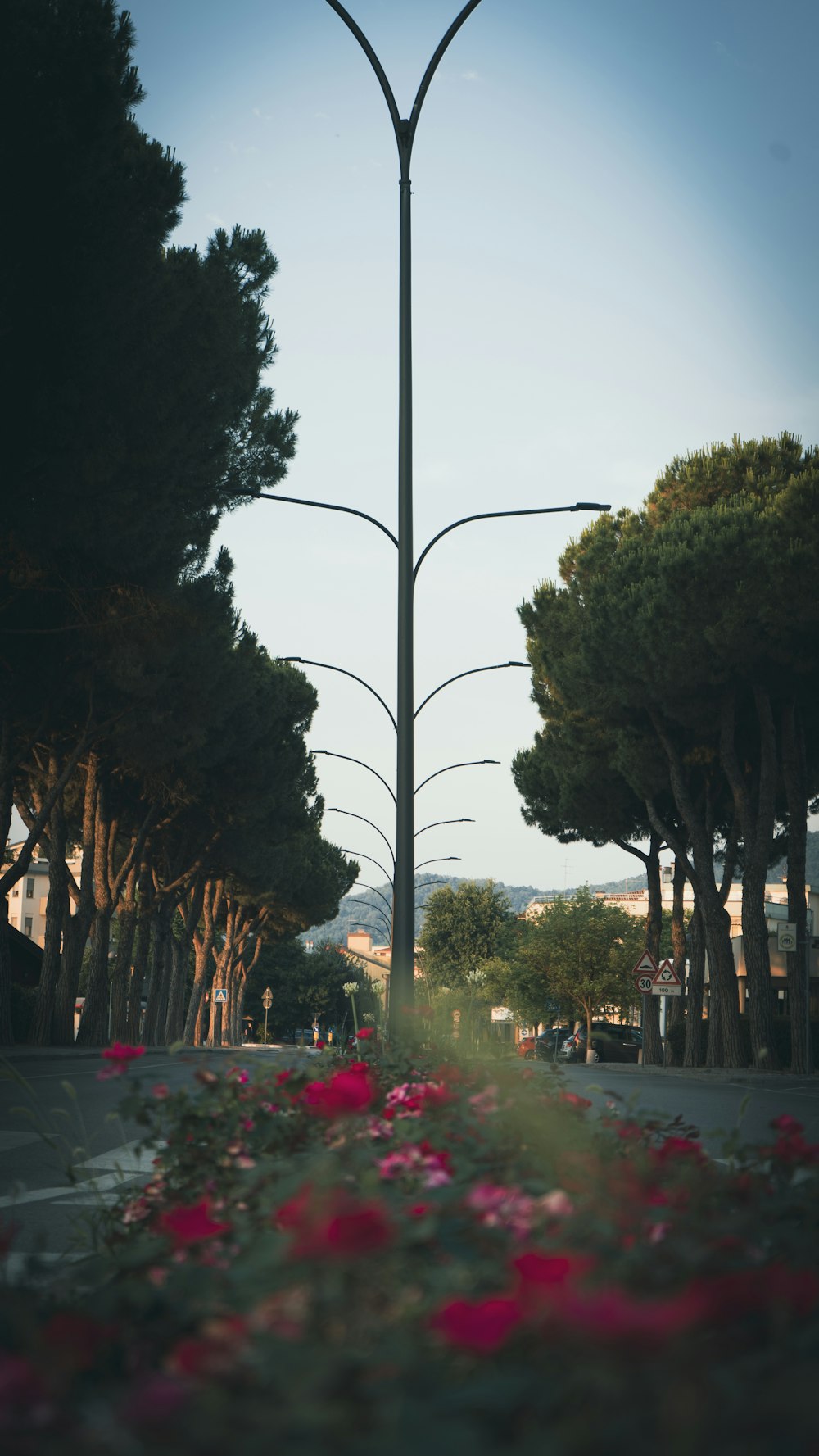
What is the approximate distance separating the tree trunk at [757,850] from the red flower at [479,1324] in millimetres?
25728

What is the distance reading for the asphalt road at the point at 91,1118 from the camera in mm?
4488

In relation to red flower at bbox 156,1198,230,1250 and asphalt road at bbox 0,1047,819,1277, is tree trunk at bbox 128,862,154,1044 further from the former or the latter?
red flower at bbox 156,1198,230,1250

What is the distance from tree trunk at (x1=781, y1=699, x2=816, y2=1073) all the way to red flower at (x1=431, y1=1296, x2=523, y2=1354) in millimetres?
24316

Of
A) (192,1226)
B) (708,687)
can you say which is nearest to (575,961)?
(708,687)

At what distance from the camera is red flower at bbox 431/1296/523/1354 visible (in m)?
1.40

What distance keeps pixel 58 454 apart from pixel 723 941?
19782mm

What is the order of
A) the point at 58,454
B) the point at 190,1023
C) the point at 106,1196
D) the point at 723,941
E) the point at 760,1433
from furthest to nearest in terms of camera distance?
the point at 190,1023, the point at 723,941, the point at 58,454, the point at 106,1196, the point at 760,1433

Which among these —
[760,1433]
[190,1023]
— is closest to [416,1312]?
[760,1433]

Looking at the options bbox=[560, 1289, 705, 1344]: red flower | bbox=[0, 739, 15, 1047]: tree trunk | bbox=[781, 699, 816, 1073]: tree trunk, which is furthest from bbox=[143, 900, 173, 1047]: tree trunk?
bbox=[560, 1289, 705, 1344]: red flower

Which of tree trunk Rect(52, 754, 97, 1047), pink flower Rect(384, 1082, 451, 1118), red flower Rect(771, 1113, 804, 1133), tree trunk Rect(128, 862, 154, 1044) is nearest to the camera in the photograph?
red flower Rect(771, 1113, 804, 1133)

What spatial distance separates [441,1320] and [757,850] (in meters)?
27.1

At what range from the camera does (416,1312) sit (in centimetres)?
174

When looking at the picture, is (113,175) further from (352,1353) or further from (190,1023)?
(190,1023)

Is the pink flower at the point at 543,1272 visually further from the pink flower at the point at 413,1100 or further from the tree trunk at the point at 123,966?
the tree trunk at the point at 123,966
